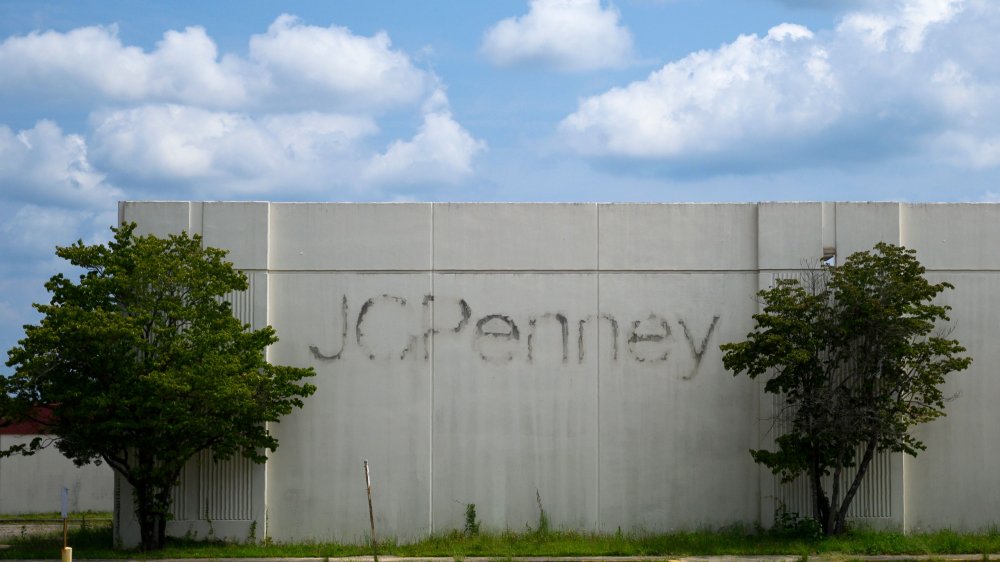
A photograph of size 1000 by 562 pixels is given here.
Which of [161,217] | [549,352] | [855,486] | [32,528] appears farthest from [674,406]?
[32,528]

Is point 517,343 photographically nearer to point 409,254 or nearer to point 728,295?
point 409,254

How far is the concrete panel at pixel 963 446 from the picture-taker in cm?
2212

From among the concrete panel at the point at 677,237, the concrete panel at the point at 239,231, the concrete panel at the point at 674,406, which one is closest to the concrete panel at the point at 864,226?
the concrete panel at the point at 677,237

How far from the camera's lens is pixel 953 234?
22391 millimetres

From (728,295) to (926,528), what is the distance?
5.71 metres

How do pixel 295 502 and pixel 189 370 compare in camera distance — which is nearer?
pixel 189 370

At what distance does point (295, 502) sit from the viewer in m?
22.1

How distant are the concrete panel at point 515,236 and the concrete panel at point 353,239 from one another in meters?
0.40

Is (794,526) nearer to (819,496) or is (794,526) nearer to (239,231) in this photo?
(819,496)

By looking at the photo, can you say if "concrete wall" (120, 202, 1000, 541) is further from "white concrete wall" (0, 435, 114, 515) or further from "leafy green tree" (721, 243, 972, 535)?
"white concrete wall" (0, 435, 114, 515)

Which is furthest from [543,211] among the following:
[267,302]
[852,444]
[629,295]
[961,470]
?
[961,470]

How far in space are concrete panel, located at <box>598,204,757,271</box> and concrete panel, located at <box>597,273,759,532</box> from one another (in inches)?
10.6

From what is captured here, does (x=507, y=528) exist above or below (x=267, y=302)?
below

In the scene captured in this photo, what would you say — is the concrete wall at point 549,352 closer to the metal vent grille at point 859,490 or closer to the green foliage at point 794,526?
the metal vent grille at point 859,490
